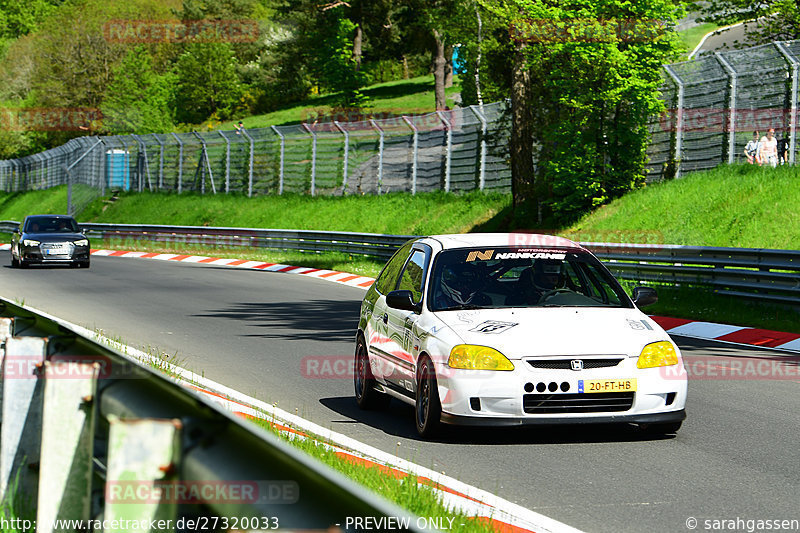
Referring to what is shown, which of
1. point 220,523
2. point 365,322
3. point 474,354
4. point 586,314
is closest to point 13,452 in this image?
point 220,523

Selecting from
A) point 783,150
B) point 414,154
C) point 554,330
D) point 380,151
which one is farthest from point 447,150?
point 554,330

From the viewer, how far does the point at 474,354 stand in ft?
26.2

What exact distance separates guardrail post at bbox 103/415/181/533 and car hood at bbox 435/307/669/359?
5.01 meters

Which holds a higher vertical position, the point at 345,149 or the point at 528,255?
the point at 528,255

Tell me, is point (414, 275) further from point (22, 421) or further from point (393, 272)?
point (22, 421)

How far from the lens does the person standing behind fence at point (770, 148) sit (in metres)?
25.3

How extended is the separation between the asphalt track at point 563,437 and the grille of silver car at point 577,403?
0.29 m

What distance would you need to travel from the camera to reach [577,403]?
7891 millimetres

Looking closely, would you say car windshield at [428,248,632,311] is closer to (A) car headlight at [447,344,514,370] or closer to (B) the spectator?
(A) car headlight at [447,344,514,370]

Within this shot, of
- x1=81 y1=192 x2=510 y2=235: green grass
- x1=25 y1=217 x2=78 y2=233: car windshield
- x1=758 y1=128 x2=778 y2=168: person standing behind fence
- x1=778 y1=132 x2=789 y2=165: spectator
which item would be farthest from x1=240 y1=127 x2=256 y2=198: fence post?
x1=778 y1=132 x2=789 y2=165: spectator

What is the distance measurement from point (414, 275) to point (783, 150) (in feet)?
59.4

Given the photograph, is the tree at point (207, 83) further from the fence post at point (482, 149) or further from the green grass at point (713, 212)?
the green grass at point (713, 212)

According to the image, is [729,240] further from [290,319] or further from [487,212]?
[487,212]

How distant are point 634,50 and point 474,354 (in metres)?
20.3
